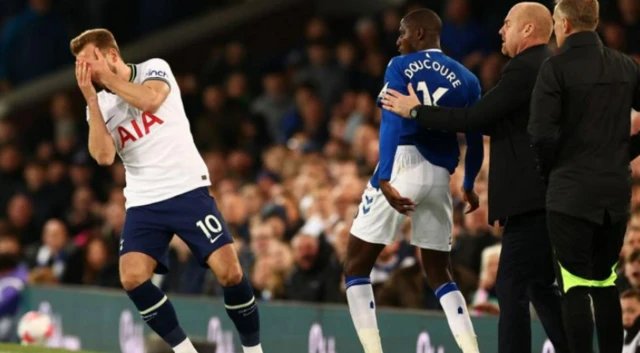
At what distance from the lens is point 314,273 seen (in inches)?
468

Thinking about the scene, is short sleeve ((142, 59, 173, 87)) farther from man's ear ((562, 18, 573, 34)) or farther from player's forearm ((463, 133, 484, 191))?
man's ear ((562, 18, 573, 34))

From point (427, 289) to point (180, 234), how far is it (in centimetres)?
321

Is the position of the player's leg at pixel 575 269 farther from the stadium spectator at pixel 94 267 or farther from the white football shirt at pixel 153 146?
the stadium spectator at pixel 94 267

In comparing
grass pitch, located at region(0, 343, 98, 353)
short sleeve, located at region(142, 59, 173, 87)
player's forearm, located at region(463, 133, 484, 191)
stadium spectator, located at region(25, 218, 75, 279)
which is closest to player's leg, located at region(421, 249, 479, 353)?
player's forearm, located at region(463, 133, 484, 191)

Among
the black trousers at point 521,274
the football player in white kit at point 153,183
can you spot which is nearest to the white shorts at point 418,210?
the black trousers at point 521,274

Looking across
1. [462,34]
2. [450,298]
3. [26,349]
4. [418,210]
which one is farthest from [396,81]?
[462,34]

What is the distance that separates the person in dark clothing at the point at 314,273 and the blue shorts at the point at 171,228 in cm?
361

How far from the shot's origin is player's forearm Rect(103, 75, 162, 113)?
26.0ft

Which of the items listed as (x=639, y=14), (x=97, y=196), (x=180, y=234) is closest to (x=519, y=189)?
(x=180, y=234)

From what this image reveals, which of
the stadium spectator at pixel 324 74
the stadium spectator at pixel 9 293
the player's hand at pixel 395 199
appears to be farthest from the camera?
the stadium spectator at pixel 324 74

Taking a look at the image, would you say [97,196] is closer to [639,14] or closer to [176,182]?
[639,14]

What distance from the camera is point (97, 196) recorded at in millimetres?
17938

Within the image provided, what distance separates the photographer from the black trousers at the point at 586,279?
7035 mm

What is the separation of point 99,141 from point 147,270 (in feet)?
2.45
